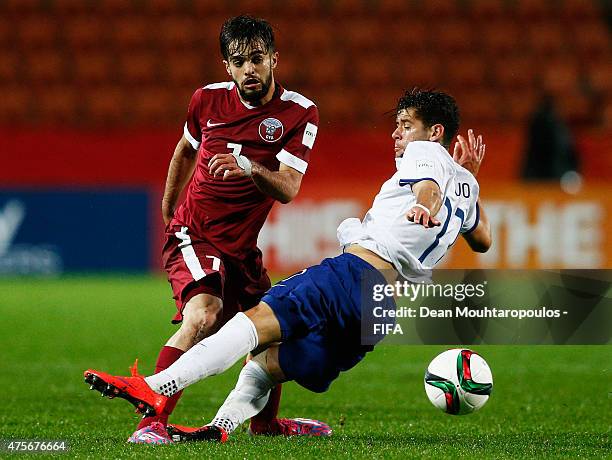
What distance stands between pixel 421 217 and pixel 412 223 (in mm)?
376

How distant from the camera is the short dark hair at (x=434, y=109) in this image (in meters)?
5.42

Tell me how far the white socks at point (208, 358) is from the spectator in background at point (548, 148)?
11.8 meters

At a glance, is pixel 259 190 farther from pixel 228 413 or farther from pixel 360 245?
pixel 228 413

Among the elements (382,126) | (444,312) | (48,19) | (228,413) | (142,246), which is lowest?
(228,413)

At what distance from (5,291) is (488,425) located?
971 cm

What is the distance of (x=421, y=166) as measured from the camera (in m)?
5.09

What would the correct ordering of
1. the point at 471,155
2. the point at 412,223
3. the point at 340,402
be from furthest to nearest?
the point at 340,402
the point at 471,155
the point at 412,223

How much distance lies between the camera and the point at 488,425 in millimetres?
6082

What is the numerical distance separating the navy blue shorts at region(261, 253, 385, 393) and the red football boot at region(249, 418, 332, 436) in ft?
1.66

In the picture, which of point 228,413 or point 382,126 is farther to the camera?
point 382,126

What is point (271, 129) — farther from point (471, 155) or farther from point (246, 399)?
point (246, 399)

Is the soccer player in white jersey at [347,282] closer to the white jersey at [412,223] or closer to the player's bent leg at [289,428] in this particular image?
the white jersey at [412,223]

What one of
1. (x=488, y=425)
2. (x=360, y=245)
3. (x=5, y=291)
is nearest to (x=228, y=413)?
(x=360, y=245)

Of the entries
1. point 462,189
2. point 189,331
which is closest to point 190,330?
point 189,331
